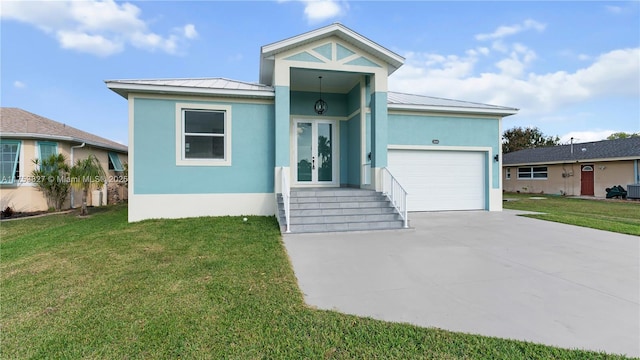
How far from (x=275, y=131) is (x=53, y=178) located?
31.4 feet

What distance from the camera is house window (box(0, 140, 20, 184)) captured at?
10961 millimetres

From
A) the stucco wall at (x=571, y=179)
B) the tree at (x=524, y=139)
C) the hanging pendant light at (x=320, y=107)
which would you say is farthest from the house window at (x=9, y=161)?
the tree at (x=524, y=139)

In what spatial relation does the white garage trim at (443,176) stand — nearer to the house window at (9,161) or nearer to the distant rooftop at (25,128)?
the distant rooftop at (25,128)

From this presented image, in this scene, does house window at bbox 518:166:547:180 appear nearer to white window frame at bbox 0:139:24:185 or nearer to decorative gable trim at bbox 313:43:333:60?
decorative gable trim at bbox 313:43:333:60

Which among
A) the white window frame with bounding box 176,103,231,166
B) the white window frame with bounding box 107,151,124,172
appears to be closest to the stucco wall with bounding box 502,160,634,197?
the white window frame with bounding box 176,103,231,166

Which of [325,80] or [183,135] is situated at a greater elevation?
[325,80]

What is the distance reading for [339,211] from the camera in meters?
7.45

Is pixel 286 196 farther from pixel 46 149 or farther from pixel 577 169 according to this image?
pixel 577 169

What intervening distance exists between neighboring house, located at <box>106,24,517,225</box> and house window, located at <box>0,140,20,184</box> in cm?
730

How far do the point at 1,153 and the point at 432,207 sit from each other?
54.6ft

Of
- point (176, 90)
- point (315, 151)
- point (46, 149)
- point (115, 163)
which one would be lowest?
point (115, 163)

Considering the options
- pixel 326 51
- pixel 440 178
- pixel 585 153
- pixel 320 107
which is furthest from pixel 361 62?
pixel 585 153

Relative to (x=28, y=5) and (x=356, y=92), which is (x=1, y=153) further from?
(x=356, y=92)

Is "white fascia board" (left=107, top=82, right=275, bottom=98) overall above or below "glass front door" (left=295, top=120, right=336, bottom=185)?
above
